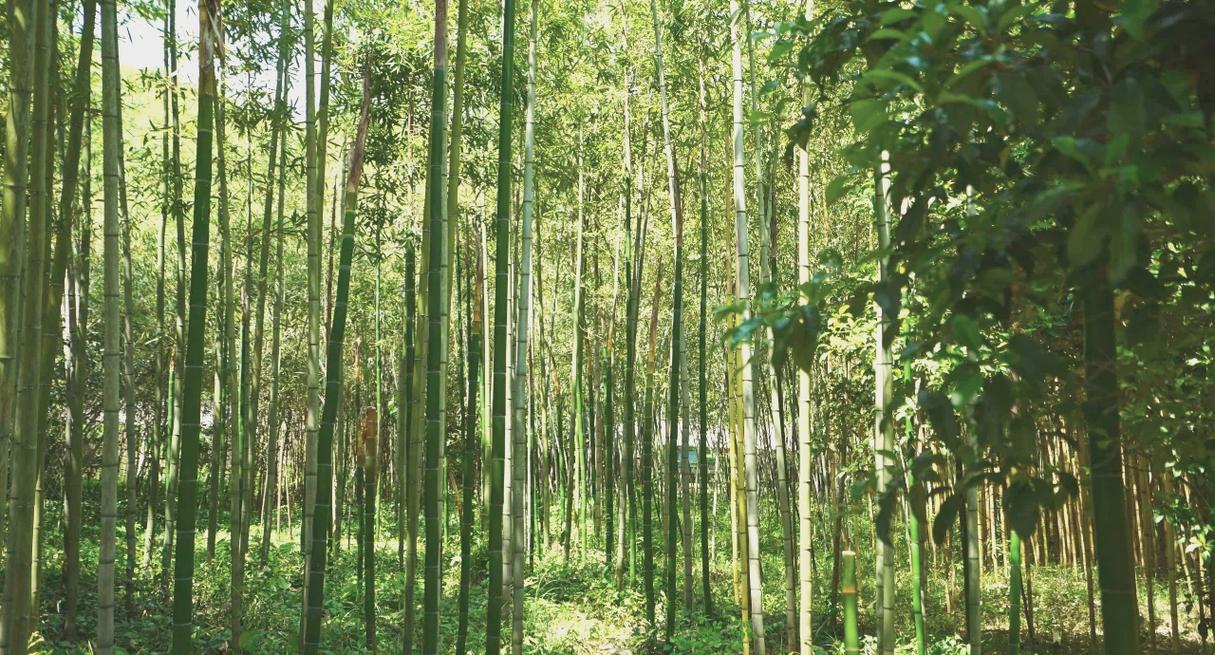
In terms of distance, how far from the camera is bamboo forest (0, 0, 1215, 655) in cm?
99

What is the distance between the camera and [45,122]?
7.96 ft

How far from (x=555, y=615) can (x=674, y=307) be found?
234 cm

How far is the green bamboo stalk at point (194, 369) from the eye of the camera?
8.48 feet

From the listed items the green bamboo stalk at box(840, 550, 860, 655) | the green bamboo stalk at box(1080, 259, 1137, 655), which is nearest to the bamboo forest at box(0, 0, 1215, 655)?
the green bamboo stalk at box(1080, 259, 1137, 655)

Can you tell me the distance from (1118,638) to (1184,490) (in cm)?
412

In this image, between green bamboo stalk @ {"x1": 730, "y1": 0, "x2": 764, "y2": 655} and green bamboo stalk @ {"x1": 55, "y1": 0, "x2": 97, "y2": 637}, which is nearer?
green bamboo stalk @ {"x1": 55, "y1": 0, "x2": 97, "y2": 637}

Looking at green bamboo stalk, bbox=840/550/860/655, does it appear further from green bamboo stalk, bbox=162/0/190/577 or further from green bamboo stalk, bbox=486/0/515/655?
green bamboo stalk, bbox=162/0/190/577

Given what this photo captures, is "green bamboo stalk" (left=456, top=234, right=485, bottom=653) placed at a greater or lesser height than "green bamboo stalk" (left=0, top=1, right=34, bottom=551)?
lesser

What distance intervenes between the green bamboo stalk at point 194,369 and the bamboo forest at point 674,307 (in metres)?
0.01

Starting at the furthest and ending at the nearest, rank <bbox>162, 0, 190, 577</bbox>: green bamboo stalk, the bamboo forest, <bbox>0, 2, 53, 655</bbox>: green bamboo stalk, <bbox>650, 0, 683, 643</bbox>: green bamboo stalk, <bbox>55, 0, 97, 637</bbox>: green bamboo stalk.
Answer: <bbox>650, 0, 683, 643</bbox>: green bamboo stalk
<bbox>162, 0, 190, 577</bbox>: green bamboo stalk
<bbox>55, 0, 97, 637</bbox>: green bamboo stalk
<bbox>0, 2, 53, 655</bbox>: green bamboo stalk
the bamboo forest

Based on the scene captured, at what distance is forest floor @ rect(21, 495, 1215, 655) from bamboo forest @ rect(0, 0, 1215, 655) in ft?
0.13

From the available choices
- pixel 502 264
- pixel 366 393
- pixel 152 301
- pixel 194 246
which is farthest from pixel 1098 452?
pixel 366 393

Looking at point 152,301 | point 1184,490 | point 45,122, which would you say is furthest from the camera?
point 152,301

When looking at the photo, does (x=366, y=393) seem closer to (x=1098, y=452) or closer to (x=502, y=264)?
(x=502, y=264)
